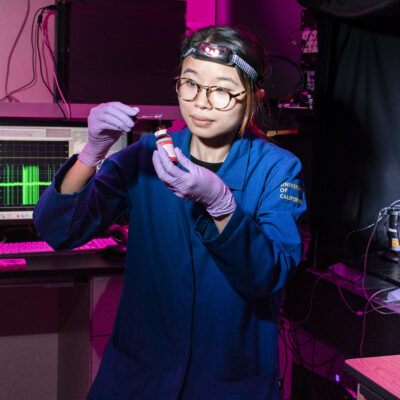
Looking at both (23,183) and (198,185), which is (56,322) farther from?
(198,185)

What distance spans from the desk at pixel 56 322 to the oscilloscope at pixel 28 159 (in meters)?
0.32

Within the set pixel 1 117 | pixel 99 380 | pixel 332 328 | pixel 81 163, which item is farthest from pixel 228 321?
pixel 1 117

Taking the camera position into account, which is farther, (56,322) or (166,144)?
(56,322)

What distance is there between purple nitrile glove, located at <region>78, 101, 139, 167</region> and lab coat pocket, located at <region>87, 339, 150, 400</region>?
1.58 feet

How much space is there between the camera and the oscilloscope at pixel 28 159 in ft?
7.88

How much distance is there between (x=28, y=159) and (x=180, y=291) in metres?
1.36

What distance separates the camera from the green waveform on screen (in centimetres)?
240

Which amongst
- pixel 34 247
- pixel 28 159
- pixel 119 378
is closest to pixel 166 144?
pixel 119 378

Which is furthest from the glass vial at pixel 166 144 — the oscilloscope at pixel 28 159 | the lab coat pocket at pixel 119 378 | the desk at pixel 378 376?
the oscilloscope at pixel 28 159

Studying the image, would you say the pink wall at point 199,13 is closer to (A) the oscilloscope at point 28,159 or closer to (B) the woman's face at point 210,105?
(A) the oscilloscope at point 28,159

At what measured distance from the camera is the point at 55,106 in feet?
7.67

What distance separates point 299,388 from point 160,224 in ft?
5.23

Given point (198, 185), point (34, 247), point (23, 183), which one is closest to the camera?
point (198, 185)

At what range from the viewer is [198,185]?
112 cm
